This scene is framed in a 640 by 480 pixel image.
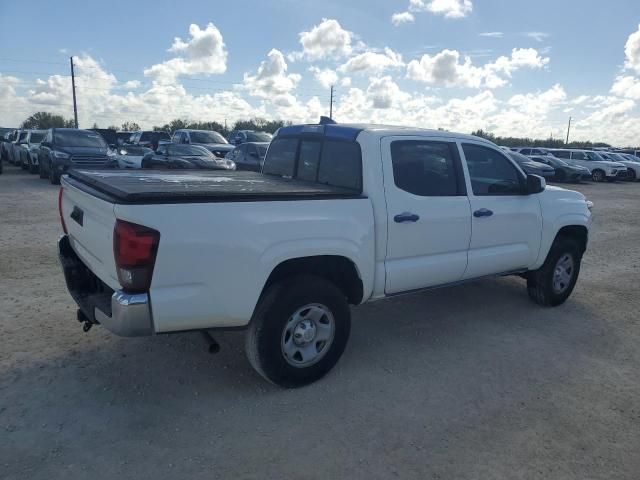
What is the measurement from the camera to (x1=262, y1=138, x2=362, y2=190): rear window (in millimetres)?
4102

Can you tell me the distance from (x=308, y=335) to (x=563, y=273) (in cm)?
351

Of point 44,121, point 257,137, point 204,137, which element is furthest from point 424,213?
point 44,121

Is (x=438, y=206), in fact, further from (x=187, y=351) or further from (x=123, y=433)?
(x=123, y=433)

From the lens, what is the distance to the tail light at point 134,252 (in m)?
2.83

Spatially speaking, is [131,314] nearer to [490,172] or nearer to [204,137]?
A: [490,172]

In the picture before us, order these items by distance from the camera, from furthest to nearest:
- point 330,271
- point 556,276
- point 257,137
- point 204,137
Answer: point 257,137 → point 204,137 → point 556,276 → point 330,271

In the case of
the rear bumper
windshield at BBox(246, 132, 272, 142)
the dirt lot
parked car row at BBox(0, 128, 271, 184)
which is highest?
windshield at BBox(246, 132, 272, 142)

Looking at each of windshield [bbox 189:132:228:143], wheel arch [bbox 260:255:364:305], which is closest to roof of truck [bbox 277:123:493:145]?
wheel arch [bbox 260:255:364:305]

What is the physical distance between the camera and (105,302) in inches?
129

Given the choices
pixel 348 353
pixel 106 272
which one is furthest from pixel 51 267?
pixel 348 353

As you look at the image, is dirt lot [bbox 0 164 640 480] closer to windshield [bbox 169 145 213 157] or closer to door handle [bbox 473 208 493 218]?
door handle [bbox 473 208 493 218]

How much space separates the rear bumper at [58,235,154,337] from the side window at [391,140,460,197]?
2.16 meters

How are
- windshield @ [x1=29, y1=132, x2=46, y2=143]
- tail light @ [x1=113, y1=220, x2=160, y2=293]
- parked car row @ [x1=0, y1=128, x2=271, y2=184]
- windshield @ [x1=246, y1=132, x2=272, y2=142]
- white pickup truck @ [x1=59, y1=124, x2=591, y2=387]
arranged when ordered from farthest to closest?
windshield @ [x1=246, y1=132, x2=272, y2=142], windshield @ [x1=29, y1=132, x2=46, y2=143], parked car row @ [x1=0, y1=128, x2=271, y2=184], white pickup truck @ [x1=59, y1=124, x2=591, y2=387], tail light @ [x1=113, y1=220, x2=160, y2=293]

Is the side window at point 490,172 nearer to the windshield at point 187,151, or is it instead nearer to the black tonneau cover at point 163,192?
the black tonneau cover at point 163,192
